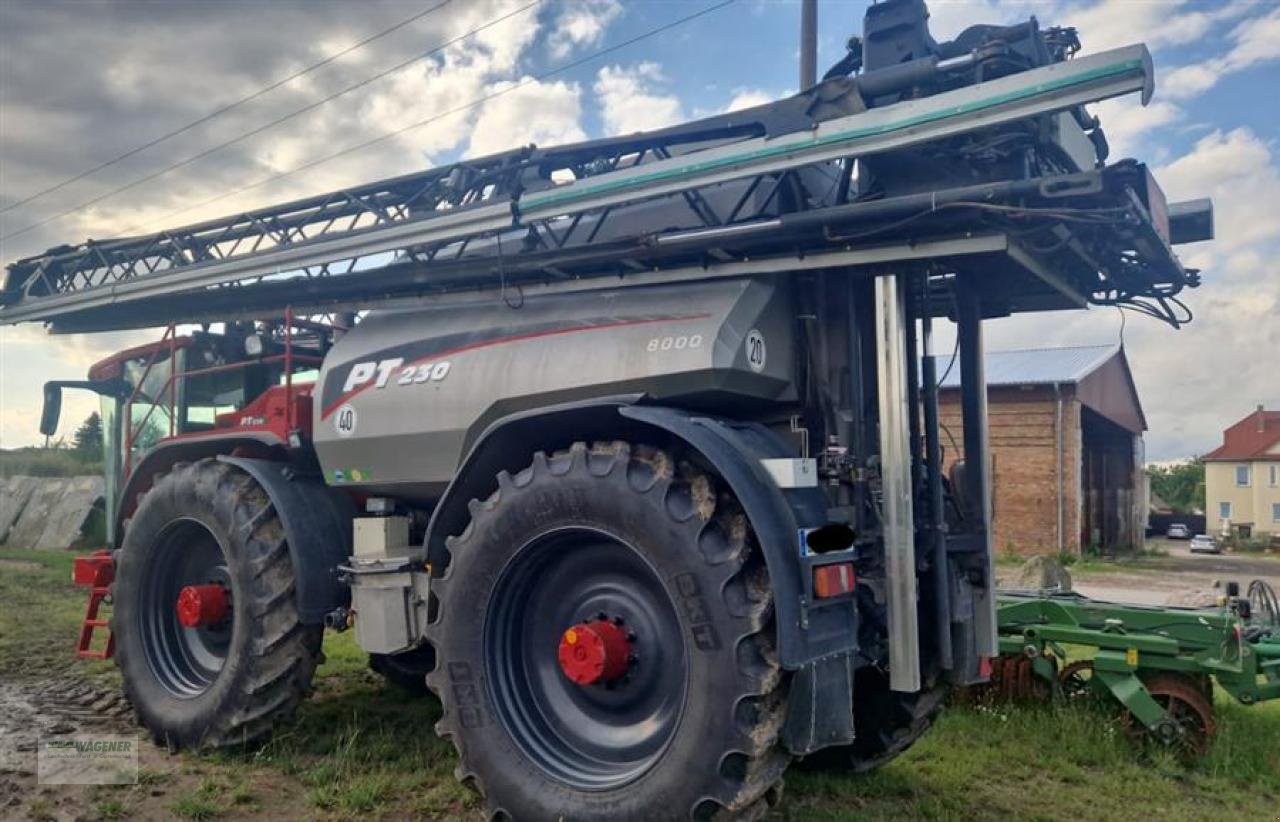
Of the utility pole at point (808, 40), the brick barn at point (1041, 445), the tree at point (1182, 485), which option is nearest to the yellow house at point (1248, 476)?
the tree at point (1182, 485)

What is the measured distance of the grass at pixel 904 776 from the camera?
526 centimetres

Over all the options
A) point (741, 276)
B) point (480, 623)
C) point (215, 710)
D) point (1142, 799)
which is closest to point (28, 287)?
point (215, 710)

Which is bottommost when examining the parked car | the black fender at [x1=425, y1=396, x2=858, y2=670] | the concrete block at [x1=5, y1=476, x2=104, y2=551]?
the parked car

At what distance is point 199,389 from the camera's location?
25.4ft

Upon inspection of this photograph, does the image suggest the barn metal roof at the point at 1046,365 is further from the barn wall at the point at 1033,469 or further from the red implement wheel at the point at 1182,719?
the red implement wheel at the point at 1182,719

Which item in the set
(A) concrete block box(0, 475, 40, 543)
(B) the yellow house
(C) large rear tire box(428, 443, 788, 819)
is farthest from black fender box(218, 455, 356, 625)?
(B) the yellow house

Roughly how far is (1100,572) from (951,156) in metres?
21.7

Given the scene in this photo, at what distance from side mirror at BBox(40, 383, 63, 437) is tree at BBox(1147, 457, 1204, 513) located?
69620 mm

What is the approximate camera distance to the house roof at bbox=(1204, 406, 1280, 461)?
52.8 meters

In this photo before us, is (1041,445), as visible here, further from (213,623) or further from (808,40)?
(213,623)

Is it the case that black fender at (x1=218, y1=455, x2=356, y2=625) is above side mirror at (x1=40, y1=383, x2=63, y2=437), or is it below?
below

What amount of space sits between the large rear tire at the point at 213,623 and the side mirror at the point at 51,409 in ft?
5.95

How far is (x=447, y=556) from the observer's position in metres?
5.40

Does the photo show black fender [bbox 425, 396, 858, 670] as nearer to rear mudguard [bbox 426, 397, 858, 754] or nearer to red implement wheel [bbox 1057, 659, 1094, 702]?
rear mudguard [bbox 426, 397, 858, 754]
